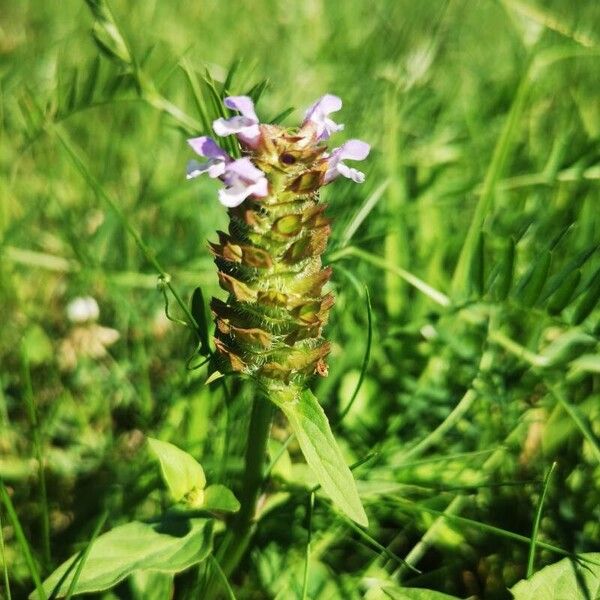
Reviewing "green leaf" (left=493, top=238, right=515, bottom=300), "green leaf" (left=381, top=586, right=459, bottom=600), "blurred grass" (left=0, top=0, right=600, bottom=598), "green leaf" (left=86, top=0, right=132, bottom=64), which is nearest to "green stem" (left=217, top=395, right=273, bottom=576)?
"blurred grass" (left=0, top=0, right=600, bottom=598)

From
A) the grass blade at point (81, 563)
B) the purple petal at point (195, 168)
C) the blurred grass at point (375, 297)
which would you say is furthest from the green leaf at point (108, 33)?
the grass blade at point (81, 563)

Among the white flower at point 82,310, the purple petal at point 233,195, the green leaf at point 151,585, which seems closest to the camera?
the purple petal at point 233,195

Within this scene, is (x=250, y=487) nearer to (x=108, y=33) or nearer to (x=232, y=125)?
(x=232, y=125)

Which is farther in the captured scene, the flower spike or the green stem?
the green stem

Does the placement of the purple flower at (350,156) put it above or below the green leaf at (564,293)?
above

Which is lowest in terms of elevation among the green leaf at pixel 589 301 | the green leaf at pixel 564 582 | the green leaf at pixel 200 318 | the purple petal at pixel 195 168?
the green leaf at pixel 564 582

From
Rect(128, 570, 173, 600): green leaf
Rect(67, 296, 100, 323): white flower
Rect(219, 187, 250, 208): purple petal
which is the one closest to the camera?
Rect(219, 187, 250, 208): purple petal

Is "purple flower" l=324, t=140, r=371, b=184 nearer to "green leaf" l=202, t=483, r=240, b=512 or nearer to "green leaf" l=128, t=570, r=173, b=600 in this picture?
"green leaf" l=202, t=483, r=240, b=512

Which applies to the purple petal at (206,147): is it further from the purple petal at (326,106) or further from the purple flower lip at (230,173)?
the purple petal at (326,106)
